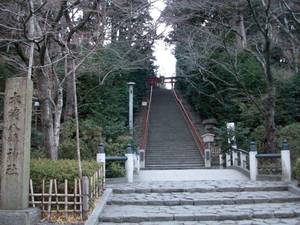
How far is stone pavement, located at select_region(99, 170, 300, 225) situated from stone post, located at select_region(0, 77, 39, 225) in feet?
6.20

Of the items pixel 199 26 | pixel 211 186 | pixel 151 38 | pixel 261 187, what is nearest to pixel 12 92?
pixel 211 186

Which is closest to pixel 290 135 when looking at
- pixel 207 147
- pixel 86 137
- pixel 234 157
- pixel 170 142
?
pixel 234 157

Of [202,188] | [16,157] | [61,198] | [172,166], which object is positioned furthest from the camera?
[172,166]

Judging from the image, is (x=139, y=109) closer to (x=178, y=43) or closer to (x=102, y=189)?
(x=178, y=43)

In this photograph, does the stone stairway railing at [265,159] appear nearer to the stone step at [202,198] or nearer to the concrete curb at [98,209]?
the stone step at [202,198]

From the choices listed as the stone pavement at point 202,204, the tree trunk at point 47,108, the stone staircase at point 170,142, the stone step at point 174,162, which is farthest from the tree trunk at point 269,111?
the tree trunk at point 47,108

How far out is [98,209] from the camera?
9.06 meters

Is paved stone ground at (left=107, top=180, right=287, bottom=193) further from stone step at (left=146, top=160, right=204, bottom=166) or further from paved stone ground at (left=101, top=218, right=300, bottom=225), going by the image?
stone step at (left=146, top=160, right=204, bottom=166)

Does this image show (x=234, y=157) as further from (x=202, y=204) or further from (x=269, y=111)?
(x=202, y=204)

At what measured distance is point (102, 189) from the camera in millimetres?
11328

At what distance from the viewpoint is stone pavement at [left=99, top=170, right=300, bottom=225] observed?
8.93 meters

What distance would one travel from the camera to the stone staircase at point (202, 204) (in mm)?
8930

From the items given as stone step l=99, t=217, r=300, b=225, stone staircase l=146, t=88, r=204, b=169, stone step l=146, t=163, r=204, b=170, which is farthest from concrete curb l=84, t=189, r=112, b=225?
stone staircase l=146, t=88, r=204, b=169

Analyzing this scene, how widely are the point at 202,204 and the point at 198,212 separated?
1.03m
